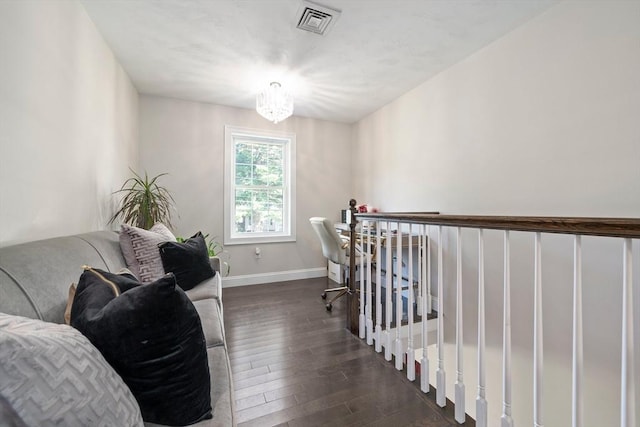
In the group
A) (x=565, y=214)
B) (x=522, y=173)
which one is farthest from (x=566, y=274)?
(x=522, y=173)

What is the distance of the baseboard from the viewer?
358 centimetres

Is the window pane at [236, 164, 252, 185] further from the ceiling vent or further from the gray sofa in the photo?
the gray sofa

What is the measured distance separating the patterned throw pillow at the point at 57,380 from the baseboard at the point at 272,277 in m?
3.08

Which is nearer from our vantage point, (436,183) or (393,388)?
(393,388)

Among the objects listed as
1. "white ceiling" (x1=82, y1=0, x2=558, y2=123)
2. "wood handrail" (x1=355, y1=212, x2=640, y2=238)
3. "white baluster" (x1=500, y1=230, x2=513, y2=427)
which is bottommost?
"white baluster" (x1=500, y1=230, x2=513, y2=427)

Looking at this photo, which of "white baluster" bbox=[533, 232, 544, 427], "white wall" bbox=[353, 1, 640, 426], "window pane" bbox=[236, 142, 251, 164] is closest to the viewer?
"white baluster" bbox=[533, 232, 544, 427]

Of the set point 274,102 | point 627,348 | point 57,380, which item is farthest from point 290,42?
point 627,348

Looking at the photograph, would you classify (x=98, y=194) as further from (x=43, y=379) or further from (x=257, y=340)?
(x=43, y=379)

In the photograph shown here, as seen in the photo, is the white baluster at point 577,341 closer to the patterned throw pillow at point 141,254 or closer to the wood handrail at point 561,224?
the wood handrail at point 561,224

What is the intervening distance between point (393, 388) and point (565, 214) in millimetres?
1665

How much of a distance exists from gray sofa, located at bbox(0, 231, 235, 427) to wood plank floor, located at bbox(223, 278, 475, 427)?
1.76ft

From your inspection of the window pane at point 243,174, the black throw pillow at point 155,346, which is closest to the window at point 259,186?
the window pane at point 243,174

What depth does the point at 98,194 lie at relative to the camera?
2.11 meters

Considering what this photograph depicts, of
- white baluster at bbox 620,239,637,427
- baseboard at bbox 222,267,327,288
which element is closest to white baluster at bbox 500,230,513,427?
white baluster at bbox 620,239,637,427
